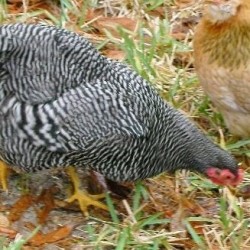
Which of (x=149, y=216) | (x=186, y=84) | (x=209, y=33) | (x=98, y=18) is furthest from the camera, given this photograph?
(x=98, y=18)

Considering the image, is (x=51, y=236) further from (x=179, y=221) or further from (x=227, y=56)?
(x=227, y=56)

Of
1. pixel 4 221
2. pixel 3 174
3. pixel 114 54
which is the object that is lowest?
pixel 4 221

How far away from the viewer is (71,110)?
3.28 m

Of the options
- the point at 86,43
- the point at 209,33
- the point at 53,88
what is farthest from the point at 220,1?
the point at 53,88

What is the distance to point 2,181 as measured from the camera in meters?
3.67

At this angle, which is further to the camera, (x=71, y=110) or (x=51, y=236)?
(x=51, y=236)

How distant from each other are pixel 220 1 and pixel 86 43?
658 millimetres

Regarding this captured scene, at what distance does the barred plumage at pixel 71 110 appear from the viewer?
10.8 feet

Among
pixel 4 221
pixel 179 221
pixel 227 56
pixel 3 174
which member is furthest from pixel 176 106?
pixel 4 221

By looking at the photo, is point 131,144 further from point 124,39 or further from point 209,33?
point 124,39

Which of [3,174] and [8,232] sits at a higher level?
[3,174]

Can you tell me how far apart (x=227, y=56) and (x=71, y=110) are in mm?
905

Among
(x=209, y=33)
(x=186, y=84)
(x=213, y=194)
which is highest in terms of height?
Answer: (x=209, y=33)

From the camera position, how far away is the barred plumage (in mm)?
3283
